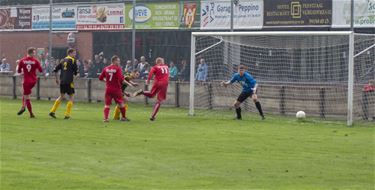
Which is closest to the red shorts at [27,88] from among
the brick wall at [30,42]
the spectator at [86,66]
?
the spectator at [86,66]

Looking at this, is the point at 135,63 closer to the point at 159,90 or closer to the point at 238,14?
the point at 238,14

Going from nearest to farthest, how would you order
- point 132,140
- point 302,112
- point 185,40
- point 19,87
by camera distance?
point 132,140
point 302,112
point 185,40
point 19,87

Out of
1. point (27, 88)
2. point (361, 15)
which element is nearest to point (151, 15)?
point (361, 15)

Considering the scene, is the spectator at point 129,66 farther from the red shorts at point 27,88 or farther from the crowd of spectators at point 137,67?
the red shorts at point 27,88

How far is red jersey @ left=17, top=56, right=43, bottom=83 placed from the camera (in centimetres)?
2673

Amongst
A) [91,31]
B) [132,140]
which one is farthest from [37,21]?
[132,140]

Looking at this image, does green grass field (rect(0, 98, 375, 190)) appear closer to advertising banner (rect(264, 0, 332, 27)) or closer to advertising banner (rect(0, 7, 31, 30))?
advertising banner (rect(264, 0, 332, 27))

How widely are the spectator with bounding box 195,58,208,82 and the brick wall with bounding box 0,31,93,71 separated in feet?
29.6

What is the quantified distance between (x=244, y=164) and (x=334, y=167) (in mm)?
1483

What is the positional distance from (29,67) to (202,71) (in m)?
7.92

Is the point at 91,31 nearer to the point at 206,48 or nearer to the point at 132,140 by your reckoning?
the point at 206,48

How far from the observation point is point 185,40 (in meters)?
37.2

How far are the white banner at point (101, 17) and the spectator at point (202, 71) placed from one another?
293 inches

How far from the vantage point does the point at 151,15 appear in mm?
38906
